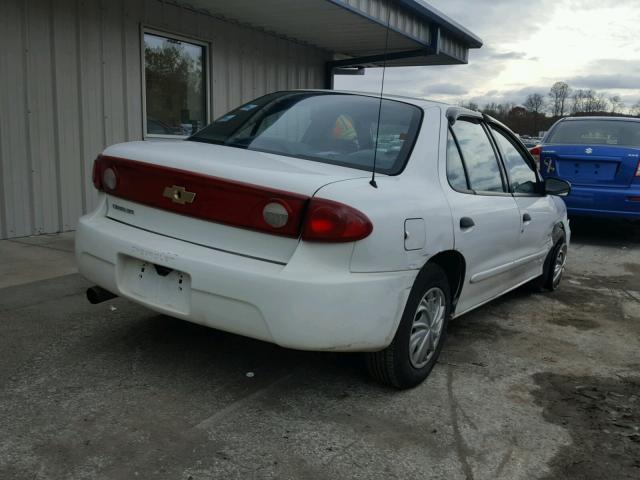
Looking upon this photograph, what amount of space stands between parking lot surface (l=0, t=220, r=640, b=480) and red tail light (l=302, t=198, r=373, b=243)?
880 millimetres

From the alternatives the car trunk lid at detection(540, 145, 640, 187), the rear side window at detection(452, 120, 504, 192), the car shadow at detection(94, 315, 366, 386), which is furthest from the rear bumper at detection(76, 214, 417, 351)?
the car trunk lid at detection(540, 145, 640, 187)

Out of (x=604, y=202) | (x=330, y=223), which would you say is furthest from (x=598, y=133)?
(x=330, y=223)

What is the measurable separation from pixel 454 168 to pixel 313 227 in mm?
1298

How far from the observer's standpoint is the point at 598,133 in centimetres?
841

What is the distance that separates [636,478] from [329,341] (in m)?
1.37

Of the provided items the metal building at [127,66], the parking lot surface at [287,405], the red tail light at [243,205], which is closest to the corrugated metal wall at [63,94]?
the metal building at [127,66]

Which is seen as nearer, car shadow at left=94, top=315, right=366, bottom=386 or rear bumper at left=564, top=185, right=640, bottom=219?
car shadow at left=94, top=315, right=366, bottom=386

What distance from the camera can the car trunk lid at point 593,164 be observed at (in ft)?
25.4

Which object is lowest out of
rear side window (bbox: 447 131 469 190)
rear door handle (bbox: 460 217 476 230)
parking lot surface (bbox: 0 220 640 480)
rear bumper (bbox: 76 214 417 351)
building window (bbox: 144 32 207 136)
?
parking lot surface (bbox: 0 220 640 480)

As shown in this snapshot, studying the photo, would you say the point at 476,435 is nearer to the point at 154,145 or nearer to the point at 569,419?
the point at 569,419

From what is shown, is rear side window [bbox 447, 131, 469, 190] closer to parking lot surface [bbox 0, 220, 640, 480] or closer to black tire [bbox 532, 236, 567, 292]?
parking lot surface [bbox 0, 220, 640, 480]

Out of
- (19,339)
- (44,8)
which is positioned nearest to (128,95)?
(44,8)

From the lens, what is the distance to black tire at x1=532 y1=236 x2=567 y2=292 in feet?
17.4

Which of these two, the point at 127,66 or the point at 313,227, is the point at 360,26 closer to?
the point at 127,66
